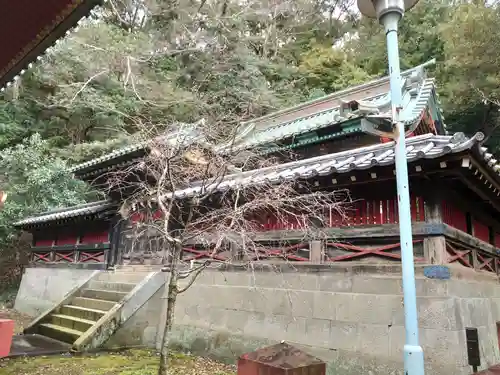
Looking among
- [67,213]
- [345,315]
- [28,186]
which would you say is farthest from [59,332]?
[28,186]

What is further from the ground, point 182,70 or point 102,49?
point 182,70

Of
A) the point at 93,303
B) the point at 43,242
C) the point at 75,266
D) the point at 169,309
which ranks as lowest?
the point at 93,303

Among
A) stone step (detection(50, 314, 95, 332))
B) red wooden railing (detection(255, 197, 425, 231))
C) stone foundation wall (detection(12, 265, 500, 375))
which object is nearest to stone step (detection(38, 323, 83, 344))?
→ stone step (detection(50, 314, 95, 332))

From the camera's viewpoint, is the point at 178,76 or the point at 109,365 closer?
the point at 109,365

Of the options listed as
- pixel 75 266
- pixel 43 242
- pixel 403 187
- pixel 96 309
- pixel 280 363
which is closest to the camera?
pixel 280 363

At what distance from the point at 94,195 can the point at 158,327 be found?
40.0ft

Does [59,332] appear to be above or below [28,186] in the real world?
below

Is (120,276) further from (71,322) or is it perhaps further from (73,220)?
(73,220)

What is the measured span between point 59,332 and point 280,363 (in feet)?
26.1

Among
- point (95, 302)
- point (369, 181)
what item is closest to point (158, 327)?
point (95, 302)

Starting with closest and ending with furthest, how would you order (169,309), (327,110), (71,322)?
(169,309) < (71,322) < (327,110)

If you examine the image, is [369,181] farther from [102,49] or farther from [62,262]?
[102,49]

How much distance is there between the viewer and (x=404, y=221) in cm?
392

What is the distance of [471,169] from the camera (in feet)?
20.0
